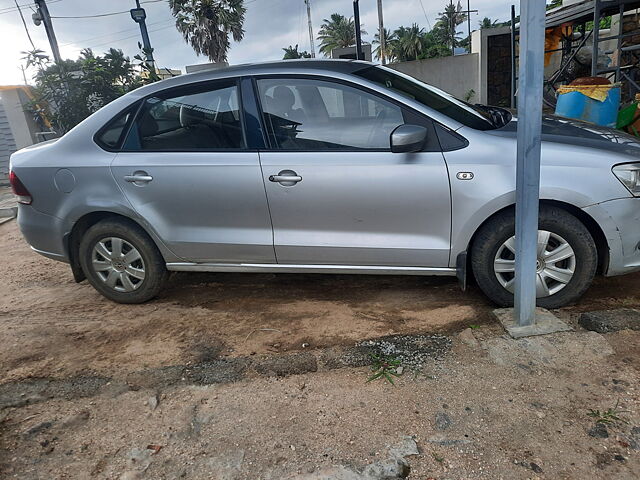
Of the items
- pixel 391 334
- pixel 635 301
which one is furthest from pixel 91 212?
pixel 635 301

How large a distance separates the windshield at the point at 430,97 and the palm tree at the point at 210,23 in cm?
2833

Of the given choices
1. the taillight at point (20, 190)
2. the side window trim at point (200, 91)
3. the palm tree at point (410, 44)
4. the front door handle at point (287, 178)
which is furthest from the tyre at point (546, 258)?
the palm tree at point (410, 44)

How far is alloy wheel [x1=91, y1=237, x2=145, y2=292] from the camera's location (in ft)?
12.3

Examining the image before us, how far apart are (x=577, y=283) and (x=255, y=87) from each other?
258cm

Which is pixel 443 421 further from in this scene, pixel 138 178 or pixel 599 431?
pixel 138 178

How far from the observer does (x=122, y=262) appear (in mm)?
3793

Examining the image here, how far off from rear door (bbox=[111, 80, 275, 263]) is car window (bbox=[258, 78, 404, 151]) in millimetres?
243

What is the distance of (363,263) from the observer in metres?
3.35

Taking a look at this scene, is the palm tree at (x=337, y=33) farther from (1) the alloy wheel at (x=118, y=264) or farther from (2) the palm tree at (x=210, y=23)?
(1) the alloy wheel at (x=118, y=264)

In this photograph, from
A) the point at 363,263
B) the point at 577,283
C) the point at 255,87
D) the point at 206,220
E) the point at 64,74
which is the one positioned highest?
the point at 64,74

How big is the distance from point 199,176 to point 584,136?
265cm

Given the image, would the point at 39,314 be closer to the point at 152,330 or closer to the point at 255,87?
the point at 152,330

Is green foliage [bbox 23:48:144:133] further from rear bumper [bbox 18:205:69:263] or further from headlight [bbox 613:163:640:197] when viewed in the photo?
headlight [bbox 613:163:640:197]

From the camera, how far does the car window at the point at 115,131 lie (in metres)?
3.64
